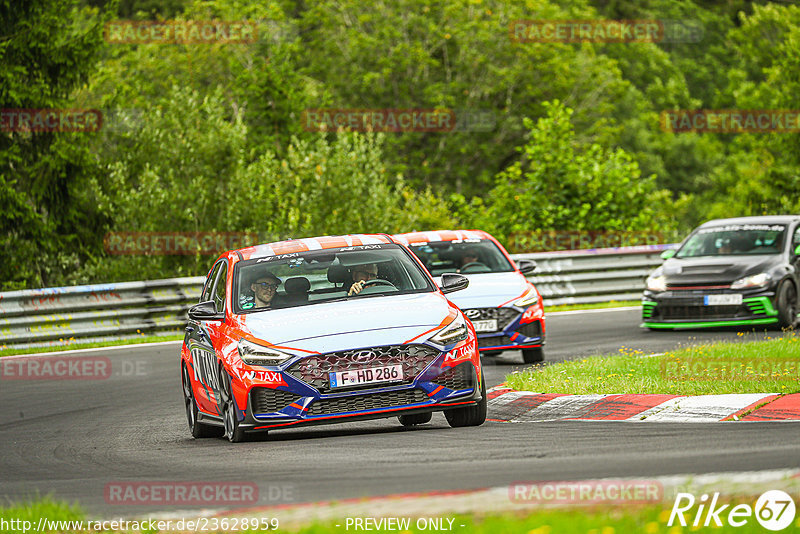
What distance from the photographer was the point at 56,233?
2705 centimetres

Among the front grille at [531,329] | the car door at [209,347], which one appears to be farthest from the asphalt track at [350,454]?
the front grille at [531,329]

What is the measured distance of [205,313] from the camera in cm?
1027

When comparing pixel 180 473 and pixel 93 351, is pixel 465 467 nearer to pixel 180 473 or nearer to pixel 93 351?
pixel 180 473

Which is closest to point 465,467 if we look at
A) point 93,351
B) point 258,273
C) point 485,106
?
point 258,273

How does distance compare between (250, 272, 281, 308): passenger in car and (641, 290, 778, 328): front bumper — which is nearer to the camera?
(250, 272, 281, 308): passenger in car

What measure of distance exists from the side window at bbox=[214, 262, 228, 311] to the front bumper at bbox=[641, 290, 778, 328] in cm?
798

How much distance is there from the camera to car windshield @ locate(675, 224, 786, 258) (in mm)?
18125
